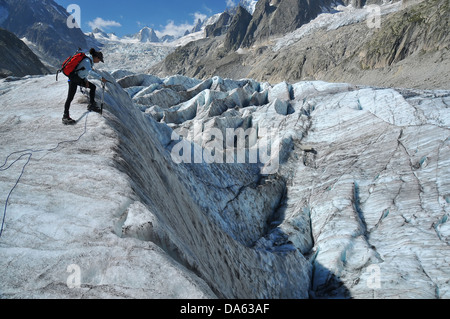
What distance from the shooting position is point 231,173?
1716 cm

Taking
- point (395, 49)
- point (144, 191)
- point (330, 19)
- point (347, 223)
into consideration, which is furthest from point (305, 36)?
point (144, 191)

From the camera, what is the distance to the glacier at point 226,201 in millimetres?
3547

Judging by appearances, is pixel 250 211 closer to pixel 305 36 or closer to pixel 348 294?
pixel 348 294

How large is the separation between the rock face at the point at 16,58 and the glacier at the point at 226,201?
63662 mm

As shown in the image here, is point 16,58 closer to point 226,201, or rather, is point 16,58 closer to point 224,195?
point 224,195

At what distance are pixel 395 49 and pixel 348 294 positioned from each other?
7699cm

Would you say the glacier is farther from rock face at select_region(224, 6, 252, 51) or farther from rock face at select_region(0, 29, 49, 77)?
rock face at select_region(224, 6, 252, 51)

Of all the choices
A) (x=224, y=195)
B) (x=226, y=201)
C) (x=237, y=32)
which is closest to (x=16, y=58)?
(x=224, y=195)

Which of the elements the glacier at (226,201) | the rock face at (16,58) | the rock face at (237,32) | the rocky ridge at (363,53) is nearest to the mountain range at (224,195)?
the glacier at (226,201)

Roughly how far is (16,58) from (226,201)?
80.9 meters

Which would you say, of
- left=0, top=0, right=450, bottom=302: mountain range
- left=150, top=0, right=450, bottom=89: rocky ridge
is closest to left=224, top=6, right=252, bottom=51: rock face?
left=150, top=0, right=450, bottom=89: rocky ridge

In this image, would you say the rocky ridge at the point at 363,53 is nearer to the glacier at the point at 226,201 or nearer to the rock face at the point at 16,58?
the glacier at the point at 226,201

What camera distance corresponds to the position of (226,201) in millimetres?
14070
